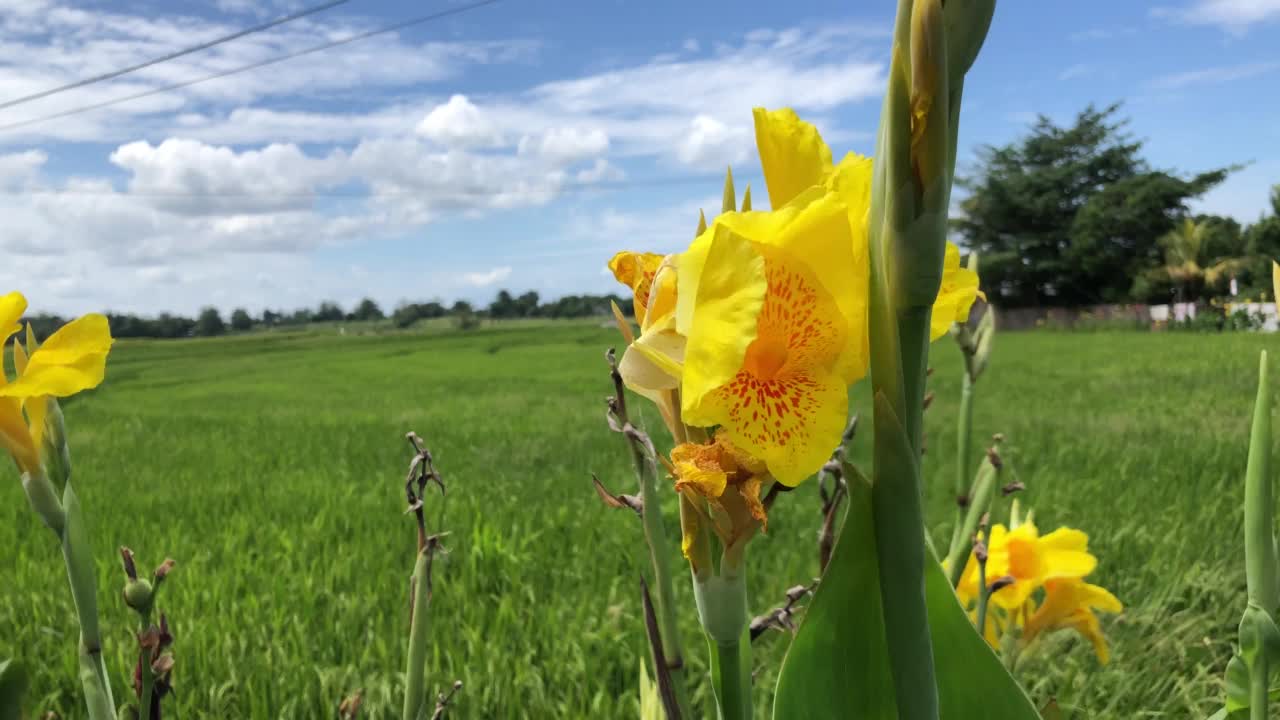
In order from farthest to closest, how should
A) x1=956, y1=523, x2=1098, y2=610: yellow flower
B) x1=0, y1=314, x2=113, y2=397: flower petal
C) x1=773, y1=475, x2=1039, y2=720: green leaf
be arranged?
x1=956, y1=523, x2=1098, y2=610: yellow flower → x1=0, y1=314, x2=113, y2=397: flower petal → x1=773, y1=475, x2=1039, y2=720: green leaf

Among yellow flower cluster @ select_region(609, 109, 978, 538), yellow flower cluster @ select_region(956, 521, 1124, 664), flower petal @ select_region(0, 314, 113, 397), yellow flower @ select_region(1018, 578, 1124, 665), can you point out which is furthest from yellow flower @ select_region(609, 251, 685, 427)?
yellow flower @ select_region(1018, 578, 1124, 665)

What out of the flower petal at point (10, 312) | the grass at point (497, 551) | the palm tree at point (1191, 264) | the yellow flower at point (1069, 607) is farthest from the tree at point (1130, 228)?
the flower petal at point (10, 312)

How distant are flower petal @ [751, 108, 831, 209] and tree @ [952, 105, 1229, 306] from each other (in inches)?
1018

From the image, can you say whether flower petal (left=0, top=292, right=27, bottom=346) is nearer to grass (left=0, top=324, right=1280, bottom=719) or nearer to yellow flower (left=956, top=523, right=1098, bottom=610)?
grass (left=0, top=324, right=1280, bottom=719)

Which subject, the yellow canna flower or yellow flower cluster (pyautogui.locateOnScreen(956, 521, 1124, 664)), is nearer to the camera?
the yellow canna flower

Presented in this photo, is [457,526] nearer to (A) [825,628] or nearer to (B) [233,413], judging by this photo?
(A) [825,628]

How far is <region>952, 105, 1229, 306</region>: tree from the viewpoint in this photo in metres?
24.3

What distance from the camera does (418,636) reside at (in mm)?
527

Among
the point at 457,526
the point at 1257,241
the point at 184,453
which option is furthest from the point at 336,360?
the point at 1257,241

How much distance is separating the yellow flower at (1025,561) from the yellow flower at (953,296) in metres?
0.59

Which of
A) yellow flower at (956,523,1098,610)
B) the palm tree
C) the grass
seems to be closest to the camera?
yellow flower at (956,523,1098,610)

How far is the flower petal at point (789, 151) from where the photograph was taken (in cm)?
35

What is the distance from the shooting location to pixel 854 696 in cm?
31

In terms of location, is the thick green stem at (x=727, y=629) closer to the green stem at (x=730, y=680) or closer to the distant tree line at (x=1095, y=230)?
the green stem at (x=730, y=680)
